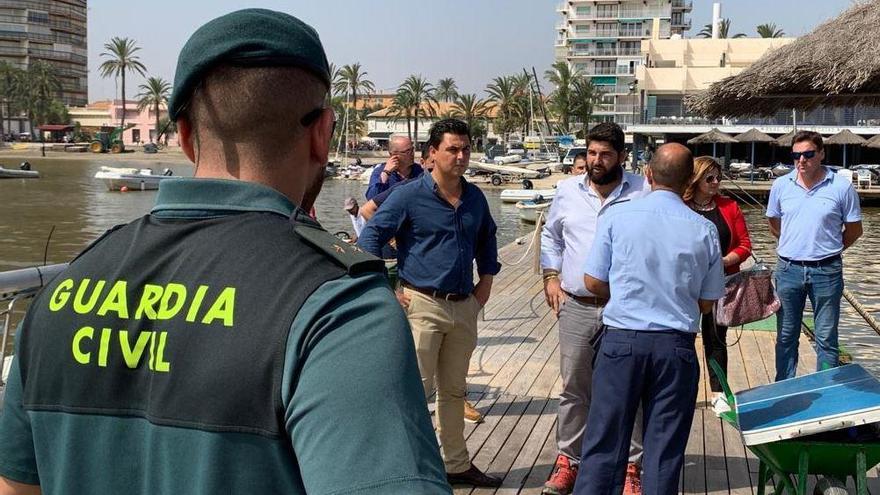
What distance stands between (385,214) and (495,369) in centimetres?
265

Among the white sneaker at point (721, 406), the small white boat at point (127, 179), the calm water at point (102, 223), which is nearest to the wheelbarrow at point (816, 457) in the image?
the white sneaker at point (721, 406)

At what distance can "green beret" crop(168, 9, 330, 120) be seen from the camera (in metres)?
1.30

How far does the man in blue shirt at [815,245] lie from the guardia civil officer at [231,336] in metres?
5.84

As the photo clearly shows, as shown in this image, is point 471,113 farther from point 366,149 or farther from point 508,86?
point 366,149

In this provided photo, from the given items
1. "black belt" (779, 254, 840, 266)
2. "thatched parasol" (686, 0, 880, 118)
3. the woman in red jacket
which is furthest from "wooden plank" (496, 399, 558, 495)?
"thatched parasol" (686, 0, 880, 118)

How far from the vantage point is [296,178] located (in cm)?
135

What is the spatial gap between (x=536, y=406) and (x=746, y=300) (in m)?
1.66

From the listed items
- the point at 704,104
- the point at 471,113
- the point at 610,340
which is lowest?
the point at 610,340

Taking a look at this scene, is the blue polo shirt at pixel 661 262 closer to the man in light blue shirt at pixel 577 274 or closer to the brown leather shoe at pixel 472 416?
the man in light blue shirt at pixel 577 274

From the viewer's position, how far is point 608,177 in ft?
16.5

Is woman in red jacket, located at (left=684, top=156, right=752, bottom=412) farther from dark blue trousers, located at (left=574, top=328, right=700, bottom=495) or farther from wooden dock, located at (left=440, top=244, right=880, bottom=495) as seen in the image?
dark blue trousers, located at (left=574, top=328, right=700, bottom=495)

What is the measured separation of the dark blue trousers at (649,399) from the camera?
3.91 metres

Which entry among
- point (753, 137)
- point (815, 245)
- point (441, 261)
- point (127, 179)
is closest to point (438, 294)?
point (441, 261)

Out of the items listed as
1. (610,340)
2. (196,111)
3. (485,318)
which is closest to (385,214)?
(610,340)
